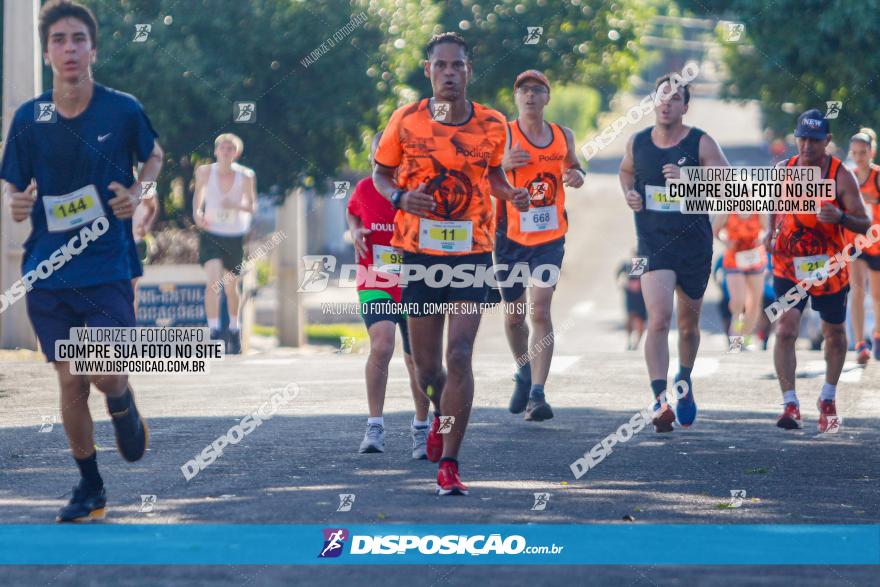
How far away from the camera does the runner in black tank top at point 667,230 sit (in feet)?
34.6

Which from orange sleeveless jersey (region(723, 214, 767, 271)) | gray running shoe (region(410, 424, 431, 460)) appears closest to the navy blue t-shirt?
gray running shoe (region(410, 424, 431, 460))

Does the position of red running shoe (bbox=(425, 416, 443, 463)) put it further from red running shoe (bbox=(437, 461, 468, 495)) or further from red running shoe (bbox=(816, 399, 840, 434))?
red running shoe (bbox=(816, 399, 840, 434))

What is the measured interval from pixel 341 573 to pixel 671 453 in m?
4.06

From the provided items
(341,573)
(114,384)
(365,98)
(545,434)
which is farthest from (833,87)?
(341,573)

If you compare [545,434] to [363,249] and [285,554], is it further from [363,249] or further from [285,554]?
[285,554]

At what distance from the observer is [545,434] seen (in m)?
10.4

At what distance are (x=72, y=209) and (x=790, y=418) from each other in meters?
5.49

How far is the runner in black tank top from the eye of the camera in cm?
1055

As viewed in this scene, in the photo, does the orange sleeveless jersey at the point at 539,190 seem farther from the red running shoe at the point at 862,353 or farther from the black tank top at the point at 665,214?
the red running shoe at the point at 862,353

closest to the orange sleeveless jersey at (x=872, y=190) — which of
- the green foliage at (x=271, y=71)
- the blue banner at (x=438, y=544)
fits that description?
the green foliage at (x=271, y=71)

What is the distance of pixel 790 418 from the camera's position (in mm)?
10852

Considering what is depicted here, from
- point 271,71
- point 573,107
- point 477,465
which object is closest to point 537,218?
point 477,465

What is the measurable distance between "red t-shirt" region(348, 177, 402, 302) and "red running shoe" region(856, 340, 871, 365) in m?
7.16

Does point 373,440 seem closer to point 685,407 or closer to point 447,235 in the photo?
point 447,235
